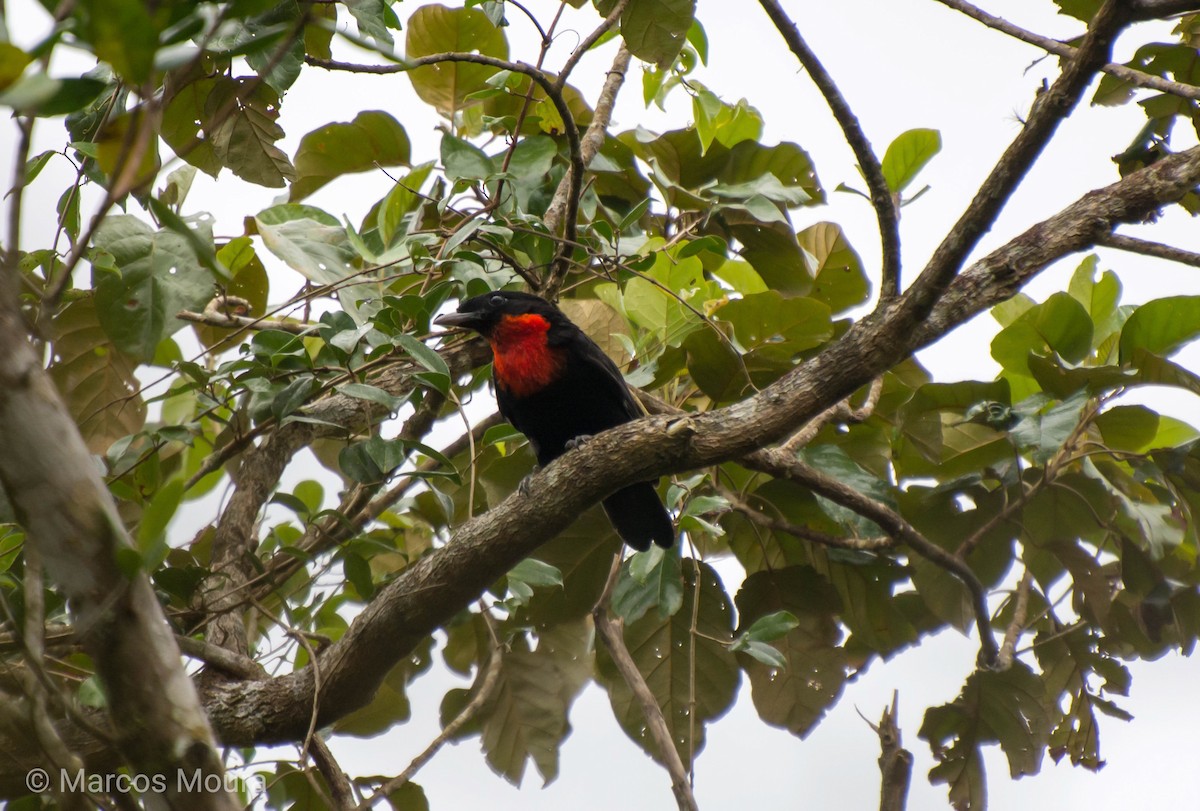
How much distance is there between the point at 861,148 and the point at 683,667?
5.55 feet

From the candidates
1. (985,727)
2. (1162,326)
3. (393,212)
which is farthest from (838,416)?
(393,212)

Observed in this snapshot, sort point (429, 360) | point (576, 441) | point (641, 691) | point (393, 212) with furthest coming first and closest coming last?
point (576, 441), point (641, 691), point (393, 212), point (429, 360)

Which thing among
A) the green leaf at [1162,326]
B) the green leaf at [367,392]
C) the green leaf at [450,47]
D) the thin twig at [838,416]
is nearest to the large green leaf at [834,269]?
the thin twig at [838,416]

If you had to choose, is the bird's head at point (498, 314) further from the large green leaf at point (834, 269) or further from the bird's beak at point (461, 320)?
the large green leaf at point (834, 269)

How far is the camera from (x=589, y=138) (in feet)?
11.1

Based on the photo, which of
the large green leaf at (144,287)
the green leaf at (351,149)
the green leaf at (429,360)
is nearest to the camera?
the large green leaf at (144,287)

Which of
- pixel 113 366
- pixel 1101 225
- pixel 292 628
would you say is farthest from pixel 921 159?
pixel 113 366

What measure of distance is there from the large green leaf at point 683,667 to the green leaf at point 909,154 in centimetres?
133

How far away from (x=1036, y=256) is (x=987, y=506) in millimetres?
1007

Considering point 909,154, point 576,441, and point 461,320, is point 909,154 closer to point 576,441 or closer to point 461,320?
point 576,441

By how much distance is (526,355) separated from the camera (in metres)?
3.50

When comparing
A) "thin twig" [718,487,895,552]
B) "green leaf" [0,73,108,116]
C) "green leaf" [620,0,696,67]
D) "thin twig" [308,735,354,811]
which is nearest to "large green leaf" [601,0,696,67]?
"green leaf" [620,0,696,67]

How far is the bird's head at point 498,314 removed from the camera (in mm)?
3436

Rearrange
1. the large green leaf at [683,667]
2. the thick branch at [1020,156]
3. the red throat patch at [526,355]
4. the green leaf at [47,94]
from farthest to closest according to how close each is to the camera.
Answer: the red throat patch at [526,355] → the large green leaf at [683,667] → the thick branch at [1020,156] → the green leaf at [47,94]
